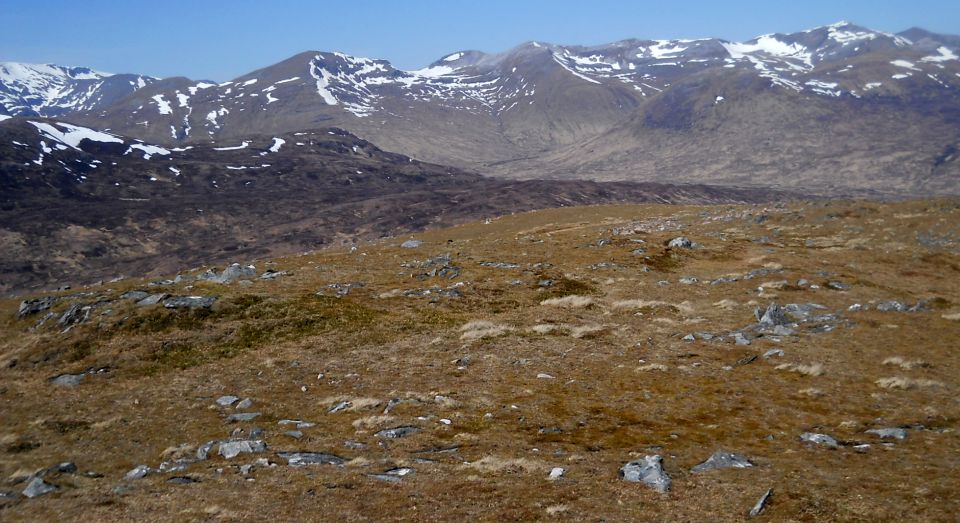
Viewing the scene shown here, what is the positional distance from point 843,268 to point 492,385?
37.6 metres

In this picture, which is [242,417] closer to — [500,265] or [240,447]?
[240,447]

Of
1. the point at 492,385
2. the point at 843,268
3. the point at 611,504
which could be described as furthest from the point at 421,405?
the point at 843,268

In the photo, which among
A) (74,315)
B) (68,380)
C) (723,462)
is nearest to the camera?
(723,462)

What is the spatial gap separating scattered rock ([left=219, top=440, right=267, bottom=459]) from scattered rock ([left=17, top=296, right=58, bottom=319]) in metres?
24.9

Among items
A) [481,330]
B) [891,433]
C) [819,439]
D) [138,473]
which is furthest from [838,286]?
[138,473]

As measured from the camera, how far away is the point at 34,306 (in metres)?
38.7

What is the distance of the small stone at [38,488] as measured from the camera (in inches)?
738

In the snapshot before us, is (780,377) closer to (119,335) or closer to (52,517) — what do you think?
(52,517)

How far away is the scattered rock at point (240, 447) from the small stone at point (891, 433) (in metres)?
22.2

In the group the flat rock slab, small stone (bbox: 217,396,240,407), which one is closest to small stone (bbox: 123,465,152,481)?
the flat rock slab

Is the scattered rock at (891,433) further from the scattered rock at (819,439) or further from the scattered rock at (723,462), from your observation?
the scattered rock at (723,462)

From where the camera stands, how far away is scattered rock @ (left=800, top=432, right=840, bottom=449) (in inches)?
829

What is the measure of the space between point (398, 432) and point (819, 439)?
50.2ft

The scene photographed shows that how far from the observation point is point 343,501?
17.5 metres
